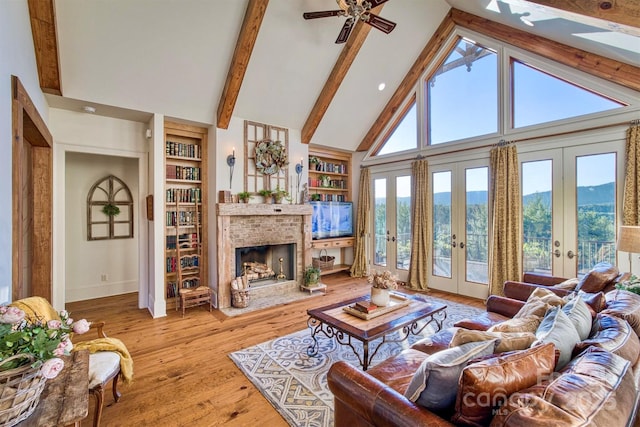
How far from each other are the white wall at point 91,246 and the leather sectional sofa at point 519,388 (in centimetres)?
471

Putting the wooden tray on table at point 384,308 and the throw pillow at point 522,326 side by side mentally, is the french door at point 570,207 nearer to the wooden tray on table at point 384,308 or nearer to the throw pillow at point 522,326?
the wooden tray on table at point 384,308

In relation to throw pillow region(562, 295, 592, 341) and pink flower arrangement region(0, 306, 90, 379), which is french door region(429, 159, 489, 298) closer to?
throw pillow region(562, 295, 592, 341)

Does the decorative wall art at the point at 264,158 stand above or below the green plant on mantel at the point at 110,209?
above

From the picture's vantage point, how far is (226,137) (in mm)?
4617

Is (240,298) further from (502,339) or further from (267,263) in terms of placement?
(502,339)

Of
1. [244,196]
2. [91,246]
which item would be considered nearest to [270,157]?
[244,196]

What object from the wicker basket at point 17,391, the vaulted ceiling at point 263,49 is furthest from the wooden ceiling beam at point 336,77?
the wicker basket at point 17,391

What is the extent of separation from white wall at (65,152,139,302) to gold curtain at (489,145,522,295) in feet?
18.5

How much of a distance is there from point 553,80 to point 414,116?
2157mm

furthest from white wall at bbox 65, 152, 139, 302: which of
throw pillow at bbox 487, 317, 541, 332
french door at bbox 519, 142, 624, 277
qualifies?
french door at bbox 519, 142, 624, 277

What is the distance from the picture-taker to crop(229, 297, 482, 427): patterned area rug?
2.14m

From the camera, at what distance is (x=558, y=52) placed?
376cm

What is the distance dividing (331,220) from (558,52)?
14.4 feet

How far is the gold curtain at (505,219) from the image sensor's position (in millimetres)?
4273
